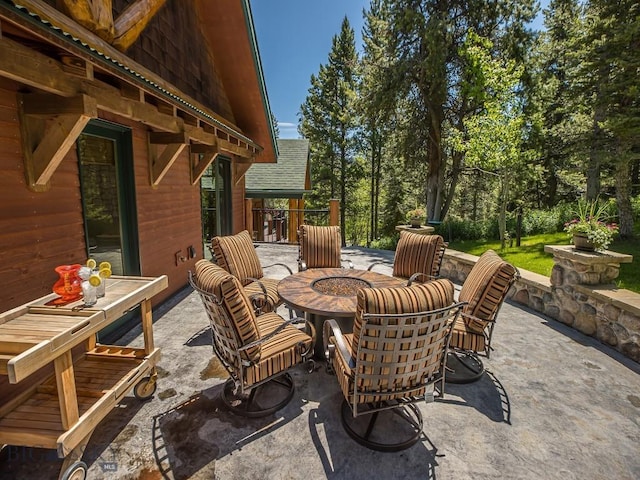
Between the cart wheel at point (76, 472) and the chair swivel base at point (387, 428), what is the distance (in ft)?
5.32

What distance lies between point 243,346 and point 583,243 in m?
4.27

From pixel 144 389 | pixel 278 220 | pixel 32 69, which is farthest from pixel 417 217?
pixel 32 69

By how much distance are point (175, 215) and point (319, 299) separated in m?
3.43

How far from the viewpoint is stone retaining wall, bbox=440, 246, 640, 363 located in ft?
11.0

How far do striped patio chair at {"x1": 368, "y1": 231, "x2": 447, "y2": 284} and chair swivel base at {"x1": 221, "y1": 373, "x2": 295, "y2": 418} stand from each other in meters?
2.01

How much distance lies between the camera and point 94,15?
317cm

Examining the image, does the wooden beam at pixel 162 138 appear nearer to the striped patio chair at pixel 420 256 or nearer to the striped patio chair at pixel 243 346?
the striped patio chair at pixel 243 346

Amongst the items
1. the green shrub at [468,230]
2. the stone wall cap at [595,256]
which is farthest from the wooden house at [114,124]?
the green shrub at [468,230]

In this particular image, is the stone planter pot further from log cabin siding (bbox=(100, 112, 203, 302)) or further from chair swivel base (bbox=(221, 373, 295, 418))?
log cabin siding (bbox=(100, 112, 203, 302))

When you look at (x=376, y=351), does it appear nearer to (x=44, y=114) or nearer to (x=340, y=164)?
(x=44, y=114)

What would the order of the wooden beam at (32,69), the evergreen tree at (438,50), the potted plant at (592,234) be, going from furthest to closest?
the evergreen tree at (438,50) < the potted plant at (592,234) < the wooden beam at (32,69)

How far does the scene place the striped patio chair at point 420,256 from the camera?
439 centimetres

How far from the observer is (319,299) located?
9.64ft

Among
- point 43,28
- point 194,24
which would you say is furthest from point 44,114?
point 194,24
